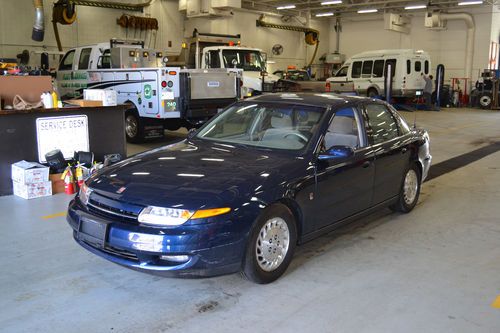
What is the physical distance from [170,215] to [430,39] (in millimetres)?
29449

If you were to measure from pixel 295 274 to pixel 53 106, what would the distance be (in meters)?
4.66

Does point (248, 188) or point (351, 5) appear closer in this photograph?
point (248, 188)

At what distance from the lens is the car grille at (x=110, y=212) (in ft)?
11.3

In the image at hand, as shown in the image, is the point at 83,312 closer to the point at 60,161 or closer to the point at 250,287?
the point at 250,287

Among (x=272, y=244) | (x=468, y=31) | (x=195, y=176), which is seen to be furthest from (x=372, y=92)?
(x=195, y=176)

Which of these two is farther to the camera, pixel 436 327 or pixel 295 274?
pixel 295 274

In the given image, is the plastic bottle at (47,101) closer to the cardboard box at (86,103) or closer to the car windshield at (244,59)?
the cardboard box at (86,103)

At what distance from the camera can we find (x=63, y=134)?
7.16 m

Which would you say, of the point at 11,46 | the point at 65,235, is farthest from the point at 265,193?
the point at 11,46

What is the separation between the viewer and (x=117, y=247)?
11.3 ft

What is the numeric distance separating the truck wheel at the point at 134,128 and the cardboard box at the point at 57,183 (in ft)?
14.3

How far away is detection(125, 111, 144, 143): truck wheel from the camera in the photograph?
11.1m

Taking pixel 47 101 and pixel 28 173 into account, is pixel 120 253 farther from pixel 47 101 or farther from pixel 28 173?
pixel 47 101

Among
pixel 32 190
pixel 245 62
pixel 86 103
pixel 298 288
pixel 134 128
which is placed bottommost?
pixel 298 288
